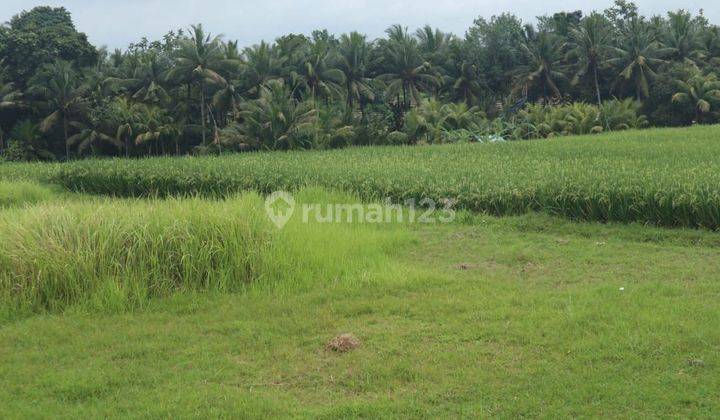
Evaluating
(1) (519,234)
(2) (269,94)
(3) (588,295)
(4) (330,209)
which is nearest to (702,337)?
(3) (588,295)

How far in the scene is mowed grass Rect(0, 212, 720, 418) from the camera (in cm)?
455

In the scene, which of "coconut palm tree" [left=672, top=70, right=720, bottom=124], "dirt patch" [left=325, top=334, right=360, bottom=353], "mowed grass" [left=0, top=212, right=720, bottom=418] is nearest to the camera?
"mowed grass" [left=0, top=212, right=720, bottom=418]

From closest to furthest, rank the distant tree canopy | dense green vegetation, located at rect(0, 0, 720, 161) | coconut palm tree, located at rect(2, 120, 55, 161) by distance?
dense green vegetation, located at rect(0, 0, 720, 161)
coconut palm tree, located at rect(2, 120, 55, 161)
the distant tree canopy

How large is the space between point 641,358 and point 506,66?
130 feet

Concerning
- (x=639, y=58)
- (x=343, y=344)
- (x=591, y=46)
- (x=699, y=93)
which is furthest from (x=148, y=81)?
(x=343, y=344)

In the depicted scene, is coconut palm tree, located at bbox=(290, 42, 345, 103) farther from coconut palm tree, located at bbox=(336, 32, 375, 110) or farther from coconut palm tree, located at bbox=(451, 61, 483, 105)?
coconut palm tree, located at bbox=(451, 61, 483, 105)

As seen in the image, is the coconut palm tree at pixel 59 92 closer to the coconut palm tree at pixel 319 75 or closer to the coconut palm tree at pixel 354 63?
the coconut palm tree at pixel 319 75

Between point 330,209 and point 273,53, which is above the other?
point 273,53

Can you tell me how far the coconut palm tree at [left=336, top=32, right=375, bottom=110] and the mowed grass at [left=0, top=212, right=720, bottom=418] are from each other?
3229 cm

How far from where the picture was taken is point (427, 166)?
16.4 m

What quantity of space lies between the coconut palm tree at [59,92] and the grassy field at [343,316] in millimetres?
29192

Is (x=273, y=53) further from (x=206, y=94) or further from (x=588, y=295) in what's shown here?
(x=588, y=295)

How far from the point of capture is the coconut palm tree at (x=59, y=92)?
35.7 meters

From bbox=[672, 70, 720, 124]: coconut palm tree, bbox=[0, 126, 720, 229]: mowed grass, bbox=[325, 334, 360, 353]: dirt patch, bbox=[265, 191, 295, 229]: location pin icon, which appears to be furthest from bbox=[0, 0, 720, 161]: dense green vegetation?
bbox=[325, 334, 360, 353]: dirt patch
